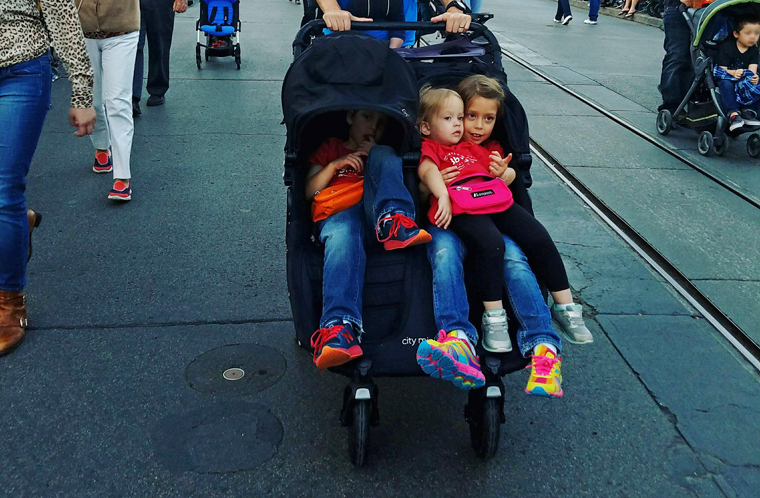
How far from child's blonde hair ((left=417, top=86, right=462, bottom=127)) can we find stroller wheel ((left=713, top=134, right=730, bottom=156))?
14.9 ft

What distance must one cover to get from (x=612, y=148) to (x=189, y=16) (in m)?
11.2

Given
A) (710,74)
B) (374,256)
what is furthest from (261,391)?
(710,74)

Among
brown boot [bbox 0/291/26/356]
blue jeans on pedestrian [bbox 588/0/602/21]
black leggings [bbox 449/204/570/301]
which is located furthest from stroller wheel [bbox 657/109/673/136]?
blue jeans on pedestrian [bbox 588/0/602/21]

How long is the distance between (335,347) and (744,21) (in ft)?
20.0

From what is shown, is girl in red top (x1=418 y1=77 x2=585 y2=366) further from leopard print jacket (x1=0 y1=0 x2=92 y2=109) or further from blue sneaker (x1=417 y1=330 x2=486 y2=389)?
leopard print jacket (x1=0 y1=0 x2=92 y2=109)

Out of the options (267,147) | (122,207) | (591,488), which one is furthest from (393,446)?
(267,147)

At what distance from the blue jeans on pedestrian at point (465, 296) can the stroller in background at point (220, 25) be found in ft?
26.5

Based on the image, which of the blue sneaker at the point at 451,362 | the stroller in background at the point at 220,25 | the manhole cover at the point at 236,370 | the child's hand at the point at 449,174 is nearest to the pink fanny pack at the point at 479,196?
the child's hand at the point at 449,174

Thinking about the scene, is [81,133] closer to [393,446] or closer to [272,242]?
[272,242]

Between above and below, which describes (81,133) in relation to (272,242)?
above

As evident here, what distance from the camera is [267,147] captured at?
6754 millimetres

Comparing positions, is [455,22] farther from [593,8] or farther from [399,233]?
[593,8]

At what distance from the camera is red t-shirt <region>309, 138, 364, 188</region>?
10.4 ft

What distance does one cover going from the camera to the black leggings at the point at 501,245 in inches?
110
